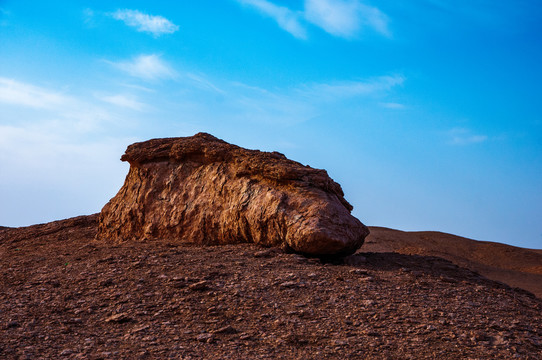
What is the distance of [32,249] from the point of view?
12.9m

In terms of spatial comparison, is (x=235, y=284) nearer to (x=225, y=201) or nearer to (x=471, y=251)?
(x=225, y=201)

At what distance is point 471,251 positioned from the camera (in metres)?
26.8

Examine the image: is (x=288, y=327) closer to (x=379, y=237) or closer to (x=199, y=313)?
(x=199, y=313)

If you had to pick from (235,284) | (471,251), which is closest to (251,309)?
(235,284)

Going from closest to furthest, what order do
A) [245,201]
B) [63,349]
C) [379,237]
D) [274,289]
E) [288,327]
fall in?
[63,349], [288,327], [274,289], [245,201], [379,237]

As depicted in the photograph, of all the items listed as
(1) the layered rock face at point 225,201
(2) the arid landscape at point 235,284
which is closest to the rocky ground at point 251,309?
(2) the arid landscape at point 235,284

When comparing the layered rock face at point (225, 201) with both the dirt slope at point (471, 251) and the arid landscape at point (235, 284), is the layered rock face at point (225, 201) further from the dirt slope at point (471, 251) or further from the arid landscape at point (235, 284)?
the dirt slope at point (471, 251)

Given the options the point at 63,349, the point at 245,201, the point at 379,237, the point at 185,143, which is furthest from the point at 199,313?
the point at 379,237

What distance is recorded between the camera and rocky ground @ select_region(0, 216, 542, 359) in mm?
6480

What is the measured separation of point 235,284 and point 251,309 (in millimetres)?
851

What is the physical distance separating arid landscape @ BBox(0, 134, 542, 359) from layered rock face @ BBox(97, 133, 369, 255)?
0.11 ft

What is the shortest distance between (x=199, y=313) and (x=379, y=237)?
20.2m

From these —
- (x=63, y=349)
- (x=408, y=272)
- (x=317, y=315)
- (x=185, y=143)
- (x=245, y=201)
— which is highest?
(x=185, y=143)

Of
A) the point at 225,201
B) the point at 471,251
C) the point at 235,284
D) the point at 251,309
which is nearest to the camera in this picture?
the point at 251,309
